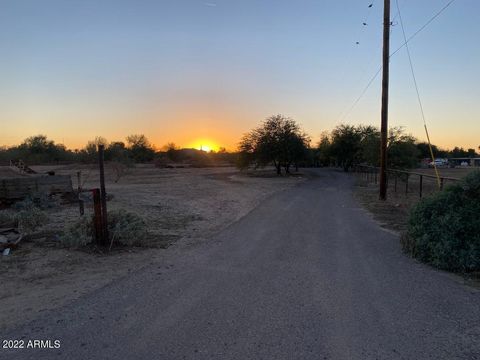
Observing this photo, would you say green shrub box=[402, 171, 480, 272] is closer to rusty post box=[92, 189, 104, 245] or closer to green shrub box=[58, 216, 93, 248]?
rusty post box=[92, 189, 104, 245]

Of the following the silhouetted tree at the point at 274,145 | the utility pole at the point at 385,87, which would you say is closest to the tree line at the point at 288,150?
the silhouetted tree at the point at 274,145

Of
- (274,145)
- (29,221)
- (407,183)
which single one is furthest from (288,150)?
(29,221)

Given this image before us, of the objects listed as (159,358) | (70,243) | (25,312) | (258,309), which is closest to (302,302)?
(258,309)

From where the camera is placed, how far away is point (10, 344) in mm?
3832

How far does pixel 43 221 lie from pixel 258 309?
7.02m

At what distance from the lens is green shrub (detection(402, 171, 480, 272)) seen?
6.32 m

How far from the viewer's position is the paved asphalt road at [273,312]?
12.1 feet

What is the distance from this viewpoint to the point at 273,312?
454cm

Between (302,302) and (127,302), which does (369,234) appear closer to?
(302,302)

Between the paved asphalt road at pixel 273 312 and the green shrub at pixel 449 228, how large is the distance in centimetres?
35

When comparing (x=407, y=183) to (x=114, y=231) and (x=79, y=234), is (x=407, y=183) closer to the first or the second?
(x=114, y=231)

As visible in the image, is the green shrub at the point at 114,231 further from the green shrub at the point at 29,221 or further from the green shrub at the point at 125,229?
the green shrub at the point at 29,221

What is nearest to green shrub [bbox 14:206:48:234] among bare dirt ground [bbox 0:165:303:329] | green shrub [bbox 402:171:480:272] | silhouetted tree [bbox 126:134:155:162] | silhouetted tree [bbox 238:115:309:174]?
bare dirt ground [bbox 0:165:303:329]

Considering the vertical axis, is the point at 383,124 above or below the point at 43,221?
above
